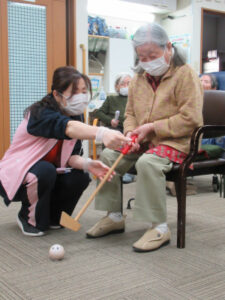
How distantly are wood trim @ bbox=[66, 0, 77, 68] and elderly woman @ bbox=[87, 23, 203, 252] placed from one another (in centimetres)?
219

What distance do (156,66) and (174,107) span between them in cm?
21

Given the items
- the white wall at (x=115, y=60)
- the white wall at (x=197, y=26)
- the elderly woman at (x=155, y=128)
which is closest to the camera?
the elderly woman at (x=155, y=128)

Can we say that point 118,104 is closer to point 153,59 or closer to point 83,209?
point 153,59

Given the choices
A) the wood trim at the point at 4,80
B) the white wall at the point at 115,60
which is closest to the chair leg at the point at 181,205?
the wood trim at the point at 4,80

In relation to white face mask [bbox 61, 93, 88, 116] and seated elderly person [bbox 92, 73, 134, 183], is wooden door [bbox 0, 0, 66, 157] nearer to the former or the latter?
seated elderly person [bbox 92, 73, 134, 183]

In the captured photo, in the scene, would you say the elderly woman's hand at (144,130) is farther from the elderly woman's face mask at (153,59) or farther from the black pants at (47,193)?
the black pants at (47,193)

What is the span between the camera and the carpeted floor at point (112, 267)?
126cm

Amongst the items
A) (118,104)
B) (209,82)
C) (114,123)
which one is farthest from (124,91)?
(209,82)

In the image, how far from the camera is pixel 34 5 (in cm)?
367

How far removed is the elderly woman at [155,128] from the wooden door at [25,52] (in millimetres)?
2044

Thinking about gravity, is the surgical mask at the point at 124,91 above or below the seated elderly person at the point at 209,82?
below

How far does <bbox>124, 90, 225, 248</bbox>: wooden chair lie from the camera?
166 centimetres

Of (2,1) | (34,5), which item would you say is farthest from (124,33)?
(2,1)

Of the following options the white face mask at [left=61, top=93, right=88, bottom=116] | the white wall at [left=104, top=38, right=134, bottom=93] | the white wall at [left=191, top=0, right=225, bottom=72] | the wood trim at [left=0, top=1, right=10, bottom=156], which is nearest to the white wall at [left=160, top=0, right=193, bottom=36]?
the white wall at [left=191, top=0, right=225, bottom=72]
